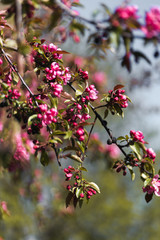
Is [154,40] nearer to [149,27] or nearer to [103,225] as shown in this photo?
[149,27]

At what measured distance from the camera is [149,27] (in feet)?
5.14

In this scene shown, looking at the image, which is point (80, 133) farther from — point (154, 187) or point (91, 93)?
point (154, 187)

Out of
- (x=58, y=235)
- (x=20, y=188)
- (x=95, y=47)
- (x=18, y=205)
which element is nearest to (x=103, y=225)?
(x=58, y=235)

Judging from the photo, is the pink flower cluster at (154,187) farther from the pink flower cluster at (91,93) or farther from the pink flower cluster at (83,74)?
the pink flower cluster at (83,74)

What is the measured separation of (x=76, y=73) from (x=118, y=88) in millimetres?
305

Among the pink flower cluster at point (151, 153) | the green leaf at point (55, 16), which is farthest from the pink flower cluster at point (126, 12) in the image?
the pink flower cluster at point (151, 153)

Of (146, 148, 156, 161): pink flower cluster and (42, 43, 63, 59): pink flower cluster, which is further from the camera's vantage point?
(42, 43, 63, 59): pink flower cluster

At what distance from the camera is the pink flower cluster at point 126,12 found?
1.51 m

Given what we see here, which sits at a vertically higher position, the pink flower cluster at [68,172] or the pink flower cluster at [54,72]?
the pink flower cluster at [54,72]

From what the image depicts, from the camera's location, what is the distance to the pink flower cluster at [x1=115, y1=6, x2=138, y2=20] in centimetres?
151

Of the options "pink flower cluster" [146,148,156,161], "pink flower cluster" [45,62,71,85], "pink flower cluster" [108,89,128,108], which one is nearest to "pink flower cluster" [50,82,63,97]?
"pink flower cluster" [45,62,71,85]

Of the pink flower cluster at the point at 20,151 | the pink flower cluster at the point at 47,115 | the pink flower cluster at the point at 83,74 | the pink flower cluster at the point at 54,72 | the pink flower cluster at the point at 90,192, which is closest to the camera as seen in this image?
the pink flower cluster at the point at 47,115

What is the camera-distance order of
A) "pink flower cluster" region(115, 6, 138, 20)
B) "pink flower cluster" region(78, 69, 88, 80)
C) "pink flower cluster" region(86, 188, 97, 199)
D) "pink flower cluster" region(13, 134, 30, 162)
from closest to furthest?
"pink flower cluster" region(115, 6, 138, 20) < "pink flower cluster" region(86, 188, 97, 199) < "pink flower cluster" region(78, 69, 88, 80) < "pink flower cluster" region(13, 134, 30, 162)

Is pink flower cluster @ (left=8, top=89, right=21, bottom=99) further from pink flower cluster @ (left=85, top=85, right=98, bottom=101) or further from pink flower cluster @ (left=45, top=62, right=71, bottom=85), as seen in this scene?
pink flower cluster @ (left=85, top=85, right=98, bottom=101)
